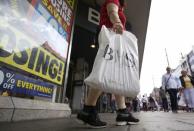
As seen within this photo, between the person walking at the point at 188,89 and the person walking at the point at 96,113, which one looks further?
the person walking at the point at 188,89

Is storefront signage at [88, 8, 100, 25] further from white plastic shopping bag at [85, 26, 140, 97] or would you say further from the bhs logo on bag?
the bhs logo on bag

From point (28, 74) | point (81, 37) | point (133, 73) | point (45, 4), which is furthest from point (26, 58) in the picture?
point (81, 37)

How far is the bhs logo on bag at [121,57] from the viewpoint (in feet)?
5.41

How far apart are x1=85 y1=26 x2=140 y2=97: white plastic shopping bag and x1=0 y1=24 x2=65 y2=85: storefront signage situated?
112 cm

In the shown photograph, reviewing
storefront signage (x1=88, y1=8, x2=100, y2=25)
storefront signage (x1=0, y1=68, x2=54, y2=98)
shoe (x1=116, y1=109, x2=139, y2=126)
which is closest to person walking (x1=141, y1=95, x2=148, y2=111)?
storefront signage (x1=88, y1=8, x2=100, y2=25)

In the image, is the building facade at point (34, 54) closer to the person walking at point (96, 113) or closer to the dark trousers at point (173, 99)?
the person walking at point (96, 113)

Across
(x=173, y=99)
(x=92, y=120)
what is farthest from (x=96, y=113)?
(x=173, y=99)

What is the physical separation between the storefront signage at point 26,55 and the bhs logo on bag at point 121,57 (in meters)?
1.19

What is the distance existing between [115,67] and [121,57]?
14 cm

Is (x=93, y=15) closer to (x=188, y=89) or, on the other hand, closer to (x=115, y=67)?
(x=188, y=89)

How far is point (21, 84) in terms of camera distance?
7.70 ft

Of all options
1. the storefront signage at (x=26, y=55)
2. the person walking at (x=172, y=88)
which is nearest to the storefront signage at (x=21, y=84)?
the storefront signage at (x=26, y=55)

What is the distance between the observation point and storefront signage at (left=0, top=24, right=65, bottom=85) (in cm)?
Result: 212

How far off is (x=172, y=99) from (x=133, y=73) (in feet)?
17.0
